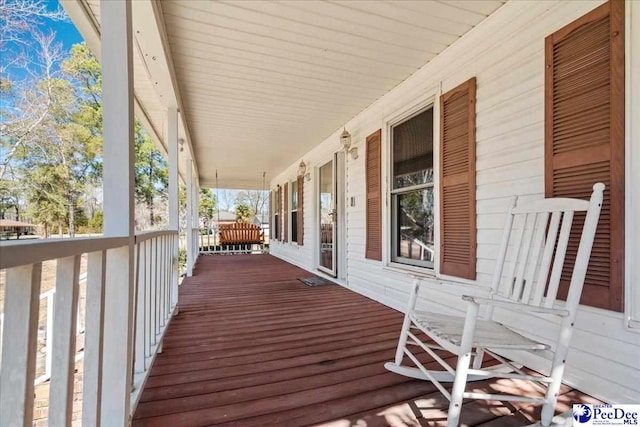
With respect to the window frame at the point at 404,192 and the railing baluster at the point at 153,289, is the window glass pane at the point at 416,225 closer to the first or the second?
the window frame at the point at 404,192

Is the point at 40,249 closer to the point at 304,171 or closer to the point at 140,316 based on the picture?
the point at 140,316

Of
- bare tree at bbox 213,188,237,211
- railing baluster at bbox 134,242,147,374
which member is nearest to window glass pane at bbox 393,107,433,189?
railing baluster at bbox 134,242,147,374

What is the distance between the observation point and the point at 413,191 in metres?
3.08

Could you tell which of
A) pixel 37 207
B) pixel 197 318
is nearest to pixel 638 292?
pixel 37 207

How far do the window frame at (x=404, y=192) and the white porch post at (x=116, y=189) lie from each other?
229 cm

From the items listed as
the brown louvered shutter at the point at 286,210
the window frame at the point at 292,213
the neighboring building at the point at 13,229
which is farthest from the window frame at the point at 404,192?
the brown louvered shutter at the point at 286,210

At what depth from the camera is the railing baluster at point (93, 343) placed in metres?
0.98

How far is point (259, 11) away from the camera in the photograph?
206cm

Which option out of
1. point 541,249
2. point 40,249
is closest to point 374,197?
point 541,249

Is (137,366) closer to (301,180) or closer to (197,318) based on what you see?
(197,318)

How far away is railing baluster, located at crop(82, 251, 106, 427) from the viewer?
985mm

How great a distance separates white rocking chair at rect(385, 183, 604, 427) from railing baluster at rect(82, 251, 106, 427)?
1.34 m

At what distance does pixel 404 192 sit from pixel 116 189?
265 cm

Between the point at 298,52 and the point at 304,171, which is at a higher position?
the point at 298,52
